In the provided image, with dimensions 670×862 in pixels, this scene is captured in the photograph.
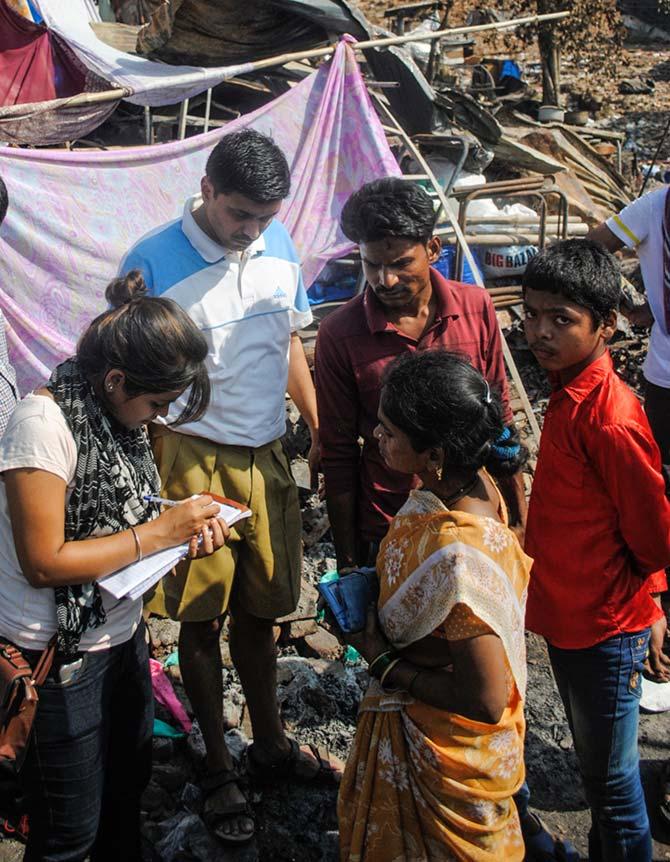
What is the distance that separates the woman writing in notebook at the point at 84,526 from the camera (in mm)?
1780

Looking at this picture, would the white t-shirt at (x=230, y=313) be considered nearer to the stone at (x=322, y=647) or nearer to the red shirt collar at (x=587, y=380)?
the red shirt collar at (x=587, y=380)

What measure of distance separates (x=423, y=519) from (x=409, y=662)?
34cm

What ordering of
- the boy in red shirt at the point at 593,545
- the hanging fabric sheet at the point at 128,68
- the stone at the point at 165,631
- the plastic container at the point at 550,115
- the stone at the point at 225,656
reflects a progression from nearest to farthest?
the boy in red shirt at the point at 593,545, the stone at the point at 225,656, the stone at the point at 165,631, the hanging fabric sheet at the point at 128,68, the plastic container at the point at 550,115

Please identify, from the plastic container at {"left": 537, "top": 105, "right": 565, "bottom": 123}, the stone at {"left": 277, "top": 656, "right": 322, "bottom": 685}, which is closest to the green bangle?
the stone at {"left": 277, "top": 656, "right": 322, "bottom": 685}

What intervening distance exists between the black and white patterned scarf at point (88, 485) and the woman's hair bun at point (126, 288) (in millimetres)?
437

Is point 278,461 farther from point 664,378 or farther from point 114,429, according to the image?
point 664,378

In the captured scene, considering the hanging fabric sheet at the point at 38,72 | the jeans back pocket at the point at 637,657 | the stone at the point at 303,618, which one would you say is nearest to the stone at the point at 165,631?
the stone at the point at 303,618

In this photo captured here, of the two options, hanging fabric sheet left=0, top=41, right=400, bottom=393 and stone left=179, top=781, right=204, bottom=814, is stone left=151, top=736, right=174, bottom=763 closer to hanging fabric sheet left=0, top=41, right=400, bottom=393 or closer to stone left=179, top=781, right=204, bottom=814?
stone left=179, top=781, right=204, bottom=814

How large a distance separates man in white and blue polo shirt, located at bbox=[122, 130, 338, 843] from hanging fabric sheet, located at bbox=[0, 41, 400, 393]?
169 cm

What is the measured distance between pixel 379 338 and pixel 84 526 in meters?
1.12

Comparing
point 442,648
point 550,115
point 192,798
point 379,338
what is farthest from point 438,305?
point 550,115

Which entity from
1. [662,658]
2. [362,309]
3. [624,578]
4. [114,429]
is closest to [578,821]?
[662,658]

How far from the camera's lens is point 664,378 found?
136 inches

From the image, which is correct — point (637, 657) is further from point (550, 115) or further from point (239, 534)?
point (550, 115)
